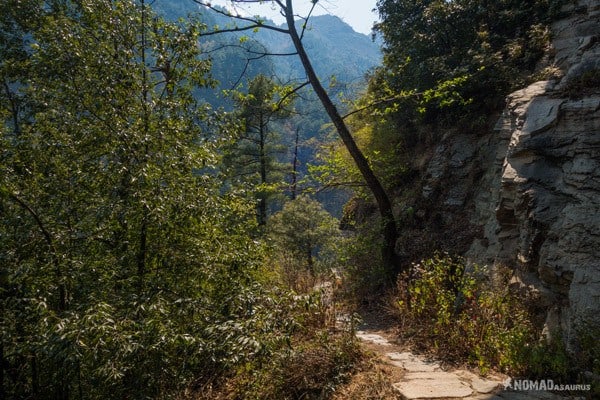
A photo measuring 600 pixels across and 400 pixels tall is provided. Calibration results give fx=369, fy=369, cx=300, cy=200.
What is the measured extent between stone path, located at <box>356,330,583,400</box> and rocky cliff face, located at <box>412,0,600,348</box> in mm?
931

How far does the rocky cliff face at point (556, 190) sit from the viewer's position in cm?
389

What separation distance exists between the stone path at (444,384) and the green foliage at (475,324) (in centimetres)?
23

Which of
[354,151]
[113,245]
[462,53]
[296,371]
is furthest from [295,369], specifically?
[462,53]

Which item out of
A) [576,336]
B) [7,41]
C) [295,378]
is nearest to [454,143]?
[576,336]

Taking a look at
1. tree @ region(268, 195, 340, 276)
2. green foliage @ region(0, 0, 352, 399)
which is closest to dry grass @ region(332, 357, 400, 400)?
green foliage @ region(0, 0, 352, 399)

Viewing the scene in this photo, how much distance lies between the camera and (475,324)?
4.00m

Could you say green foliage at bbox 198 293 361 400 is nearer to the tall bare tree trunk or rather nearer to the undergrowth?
the undergrowth

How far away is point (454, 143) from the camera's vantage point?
8.20m

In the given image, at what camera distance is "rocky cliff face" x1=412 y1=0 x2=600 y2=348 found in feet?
12.8

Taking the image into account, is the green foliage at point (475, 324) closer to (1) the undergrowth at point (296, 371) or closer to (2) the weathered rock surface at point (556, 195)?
(2) the weathered rock surface at point (556, 195)

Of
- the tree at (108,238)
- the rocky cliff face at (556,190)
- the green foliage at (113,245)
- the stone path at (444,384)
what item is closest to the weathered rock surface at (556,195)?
the rocky cliff face at (556,190)

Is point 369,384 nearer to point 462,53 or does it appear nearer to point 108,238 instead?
point 108,238

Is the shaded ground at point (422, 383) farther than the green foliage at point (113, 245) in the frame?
Yes

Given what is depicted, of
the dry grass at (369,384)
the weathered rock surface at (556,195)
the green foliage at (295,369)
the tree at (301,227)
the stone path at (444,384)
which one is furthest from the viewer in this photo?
the tree at (301,227)
